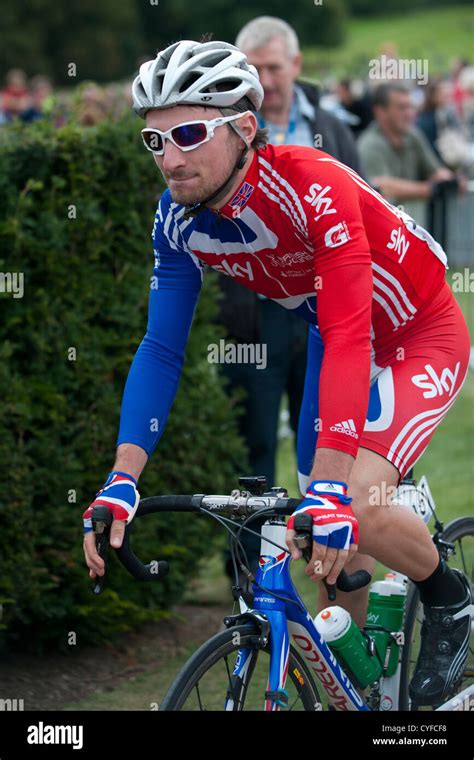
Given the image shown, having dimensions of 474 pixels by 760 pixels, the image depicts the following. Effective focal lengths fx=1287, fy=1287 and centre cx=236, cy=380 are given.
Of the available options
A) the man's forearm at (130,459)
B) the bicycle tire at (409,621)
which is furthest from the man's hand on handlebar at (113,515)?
the bicycle tire at (409,621)

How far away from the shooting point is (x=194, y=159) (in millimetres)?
3740

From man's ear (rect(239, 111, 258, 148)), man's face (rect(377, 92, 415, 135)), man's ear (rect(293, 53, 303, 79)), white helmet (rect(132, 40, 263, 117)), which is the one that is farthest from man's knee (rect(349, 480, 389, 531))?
man's face (rect(377, 92, 415, 135))

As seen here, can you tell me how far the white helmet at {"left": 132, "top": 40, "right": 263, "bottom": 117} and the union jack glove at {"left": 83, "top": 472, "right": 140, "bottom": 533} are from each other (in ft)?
3.60

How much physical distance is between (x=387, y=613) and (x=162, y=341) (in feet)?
4.38

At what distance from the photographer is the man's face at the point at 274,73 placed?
6.76m

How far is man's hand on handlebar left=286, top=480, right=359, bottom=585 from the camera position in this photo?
3326 millimetres

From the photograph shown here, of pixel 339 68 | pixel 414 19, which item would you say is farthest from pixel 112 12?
pixel 414 19

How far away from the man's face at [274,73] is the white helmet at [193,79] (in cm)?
292

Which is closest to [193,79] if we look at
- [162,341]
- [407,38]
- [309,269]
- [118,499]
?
[309,269]

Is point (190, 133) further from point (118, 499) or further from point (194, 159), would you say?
point (118, 499)

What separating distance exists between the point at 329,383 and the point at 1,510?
85.4 inches

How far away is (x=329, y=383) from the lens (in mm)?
3555

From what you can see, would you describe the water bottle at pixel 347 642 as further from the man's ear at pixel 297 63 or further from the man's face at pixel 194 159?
the man's ear at pixel 297 63

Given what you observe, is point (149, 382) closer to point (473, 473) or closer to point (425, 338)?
point (425, 338)
